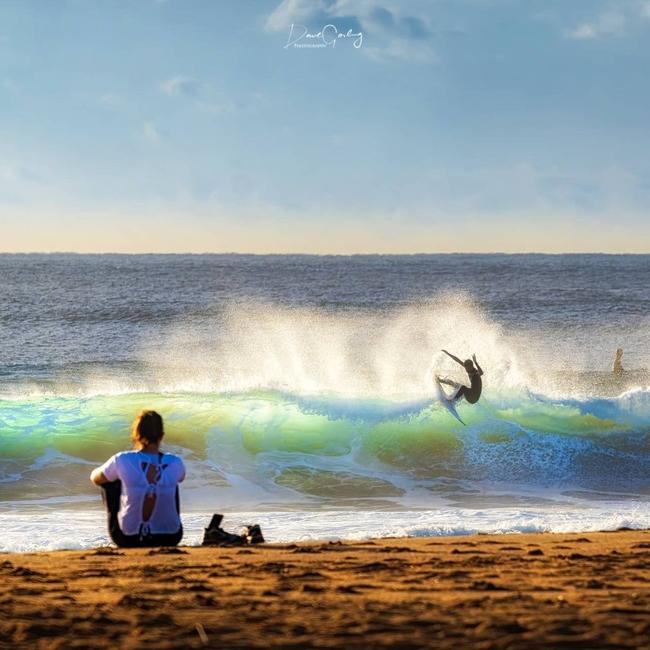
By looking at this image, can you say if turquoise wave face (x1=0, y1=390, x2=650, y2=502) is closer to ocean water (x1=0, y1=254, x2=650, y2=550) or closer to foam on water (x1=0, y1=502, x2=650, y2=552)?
ocean water (x1=0, y1=254, x2=650, y2=550)

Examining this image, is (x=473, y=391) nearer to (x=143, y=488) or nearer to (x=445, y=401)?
(x=445, y=401)

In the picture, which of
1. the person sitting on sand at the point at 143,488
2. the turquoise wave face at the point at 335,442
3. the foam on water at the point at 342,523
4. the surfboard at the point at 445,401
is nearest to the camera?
the person sitting on sand at the point at 143,488

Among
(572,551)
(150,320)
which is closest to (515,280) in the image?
(150,320)

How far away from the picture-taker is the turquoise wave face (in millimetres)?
15438

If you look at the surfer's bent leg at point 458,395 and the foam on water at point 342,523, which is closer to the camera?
the foam on water at point 342,523

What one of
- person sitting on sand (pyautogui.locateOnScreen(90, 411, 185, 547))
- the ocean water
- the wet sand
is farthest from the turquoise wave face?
the wet sand

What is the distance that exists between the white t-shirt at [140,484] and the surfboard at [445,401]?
41.1ft

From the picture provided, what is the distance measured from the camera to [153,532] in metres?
7.24

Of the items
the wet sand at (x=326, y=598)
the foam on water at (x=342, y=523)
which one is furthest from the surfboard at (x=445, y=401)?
the wet sand at (x=326, y=598)

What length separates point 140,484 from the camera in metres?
6.88

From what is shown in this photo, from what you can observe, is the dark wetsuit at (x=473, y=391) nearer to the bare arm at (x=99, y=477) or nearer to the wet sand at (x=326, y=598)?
the wet sand at (x=326, y=598)

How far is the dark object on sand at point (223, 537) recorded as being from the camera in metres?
8.00

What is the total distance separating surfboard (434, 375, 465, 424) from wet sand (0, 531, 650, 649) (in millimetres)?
11836

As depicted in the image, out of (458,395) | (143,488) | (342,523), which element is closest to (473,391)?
(458,395)
